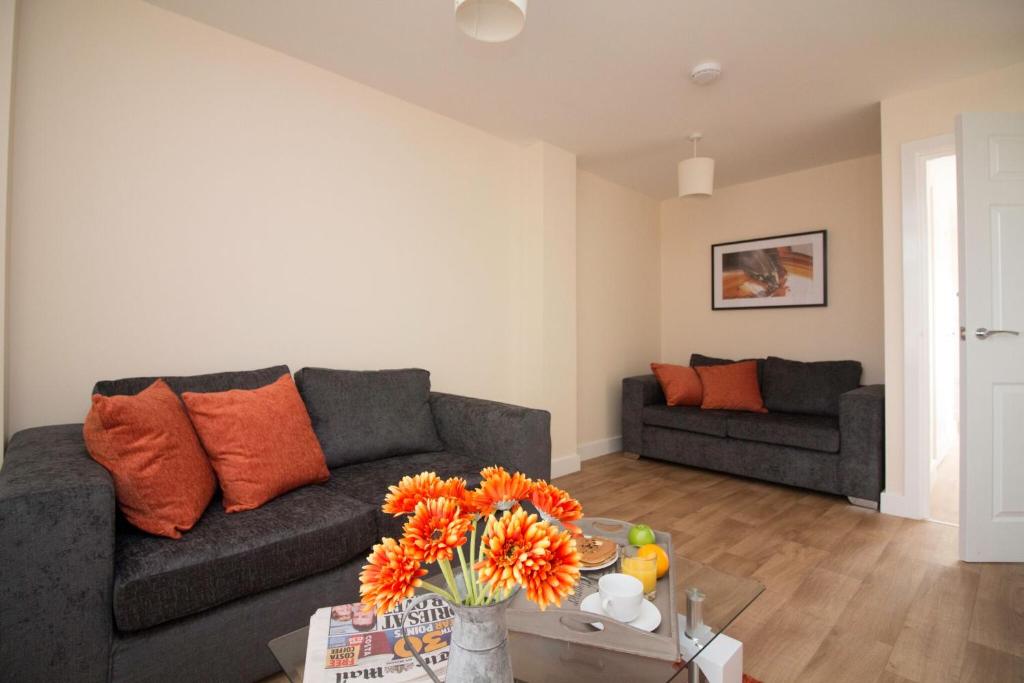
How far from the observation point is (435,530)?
2.41 ft

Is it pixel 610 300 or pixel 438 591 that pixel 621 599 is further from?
pixel 610 300

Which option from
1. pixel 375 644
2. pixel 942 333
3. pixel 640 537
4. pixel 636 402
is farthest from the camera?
pixel 636 402

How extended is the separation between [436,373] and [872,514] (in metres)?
2.71

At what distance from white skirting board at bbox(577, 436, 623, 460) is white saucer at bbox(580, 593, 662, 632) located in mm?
2863

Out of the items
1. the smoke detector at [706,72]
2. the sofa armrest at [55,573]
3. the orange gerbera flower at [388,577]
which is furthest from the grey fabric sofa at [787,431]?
the sofa armrest at [55,573]

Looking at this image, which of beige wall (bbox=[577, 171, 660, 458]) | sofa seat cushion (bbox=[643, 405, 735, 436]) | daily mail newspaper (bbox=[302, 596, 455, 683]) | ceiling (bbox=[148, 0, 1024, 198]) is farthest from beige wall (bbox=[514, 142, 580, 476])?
daily mail newspaper (bbox=[302, 596, 455, 683])

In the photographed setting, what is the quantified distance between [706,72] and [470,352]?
2071 millimetres

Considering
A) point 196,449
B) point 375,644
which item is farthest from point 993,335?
point 196,449

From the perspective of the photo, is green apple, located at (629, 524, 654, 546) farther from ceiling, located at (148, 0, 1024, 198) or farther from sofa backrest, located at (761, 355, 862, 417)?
sofa backrest, located at (761, 355, 862, 417)

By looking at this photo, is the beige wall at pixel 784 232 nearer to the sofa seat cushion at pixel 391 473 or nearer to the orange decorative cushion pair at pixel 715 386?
the orange decorative cushion pair at pixel 715 386

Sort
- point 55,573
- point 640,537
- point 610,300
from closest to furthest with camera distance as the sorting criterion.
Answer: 1. point 55,573
2. point 640,537
3. point 610,300

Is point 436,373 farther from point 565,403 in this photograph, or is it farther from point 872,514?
point 872,514

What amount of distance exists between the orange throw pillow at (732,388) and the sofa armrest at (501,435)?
2119 millimetres

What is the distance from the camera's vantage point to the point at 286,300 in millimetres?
2436
